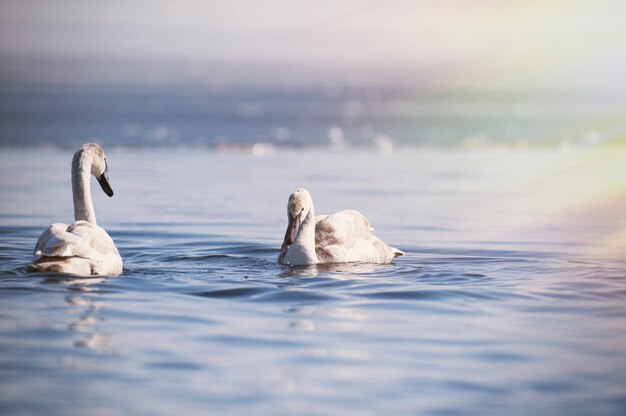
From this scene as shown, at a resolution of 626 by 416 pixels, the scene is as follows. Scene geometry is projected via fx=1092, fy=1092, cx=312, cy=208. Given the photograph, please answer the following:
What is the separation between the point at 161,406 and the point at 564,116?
4922 cm

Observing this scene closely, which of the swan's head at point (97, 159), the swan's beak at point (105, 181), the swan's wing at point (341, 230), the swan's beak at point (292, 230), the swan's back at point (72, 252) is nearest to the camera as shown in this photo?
the swan's back at point (72, 252)

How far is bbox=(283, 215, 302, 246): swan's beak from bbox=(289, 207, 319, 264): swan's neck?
0.08 meters

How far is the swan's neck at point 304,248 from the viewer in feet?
45.1

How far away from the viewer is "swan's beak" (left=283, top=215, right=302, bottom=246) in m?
14.0

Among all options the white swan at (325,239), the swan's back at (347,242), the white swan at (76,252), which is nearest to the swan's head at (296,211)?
the white swan at (325,239)

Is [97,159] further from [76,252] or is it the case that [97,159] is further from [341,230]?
[341,230]

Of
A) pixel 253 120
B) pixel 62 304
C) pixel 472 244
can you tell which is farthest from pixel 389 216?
pixel 253 120

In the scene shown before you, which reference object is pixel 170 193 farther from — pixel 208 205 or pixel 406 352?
pixel 406 352

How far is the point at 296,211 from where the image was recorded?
1416 cm

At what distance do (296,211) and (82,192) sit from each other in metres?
2.72

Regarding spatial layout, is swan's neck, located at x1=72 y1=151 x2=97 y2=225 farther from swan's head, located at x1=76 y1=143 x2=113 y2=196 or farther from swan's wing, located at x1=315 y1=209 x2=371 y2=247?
swan's wing, located at x1=315 y1=209 x2=371 y2=247

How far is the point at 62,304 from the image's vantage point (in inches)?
417

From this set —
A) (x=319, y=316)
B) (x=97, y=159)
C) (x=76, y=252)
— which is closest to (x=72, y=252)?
(x=76, y=252)

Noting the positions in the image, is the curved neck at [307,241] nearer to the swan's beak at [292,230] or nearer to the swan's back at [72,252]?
the swan's beak at [292,230]
